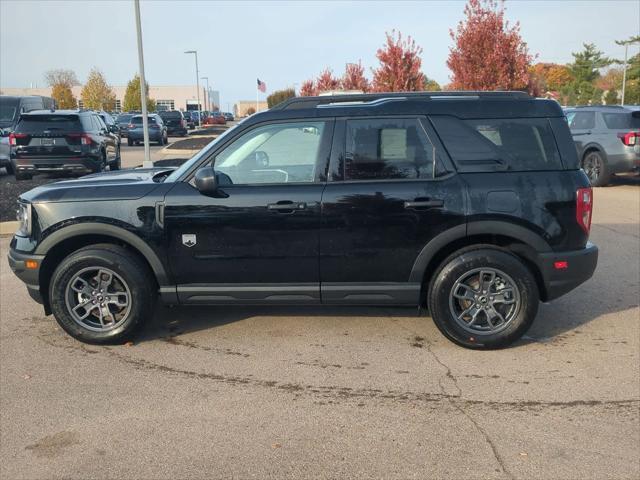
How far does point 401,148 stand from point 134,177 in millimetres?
2377

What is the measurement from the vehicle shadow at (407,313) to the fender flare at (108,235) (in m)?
0.69

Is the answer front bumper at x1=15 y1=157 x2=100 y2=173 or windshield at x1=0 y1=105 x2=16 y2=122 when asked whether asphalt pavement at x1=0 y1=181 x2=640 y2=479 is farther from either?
windshield at x1=0 y1=105 x2=16 y2=122

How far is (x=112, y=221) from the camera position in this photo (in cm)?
470

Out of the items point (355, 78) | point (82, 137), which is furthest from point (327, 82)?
point (82, 137)

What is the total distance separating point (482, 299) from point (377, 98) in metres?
1.90

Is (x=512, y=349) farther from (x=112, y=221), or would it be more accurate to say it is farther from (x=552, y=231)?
(x=112, y=221)

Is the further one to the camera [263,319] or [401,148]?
[263,319]

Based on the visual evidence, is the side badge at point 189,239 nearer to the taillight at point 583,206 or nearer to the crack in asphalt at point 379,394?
the crack in asphalt at point 379,394

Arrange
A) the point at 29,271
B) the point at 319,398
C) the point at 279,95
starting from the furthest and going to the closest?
the point at 279,95 → the point at 29,271 → the point at 319,398

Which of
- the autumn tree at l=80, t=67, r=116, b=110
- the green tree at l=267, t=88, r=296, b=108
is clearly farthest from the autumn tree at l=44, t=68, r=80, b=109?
the green tree at l=267, t=88, r=296, b=108

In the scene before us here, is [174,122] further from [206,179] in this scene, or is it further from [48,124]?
[206,179]

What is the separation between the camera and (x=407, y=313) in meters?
5.59

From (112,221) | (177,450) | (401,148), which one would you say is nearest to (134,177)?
(112,221)

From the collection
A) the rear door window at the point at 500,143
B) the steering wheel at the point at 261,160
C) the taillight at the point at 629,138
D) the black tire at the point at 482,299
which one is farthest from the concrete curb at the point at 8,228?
the taillight at the point at 629,138
